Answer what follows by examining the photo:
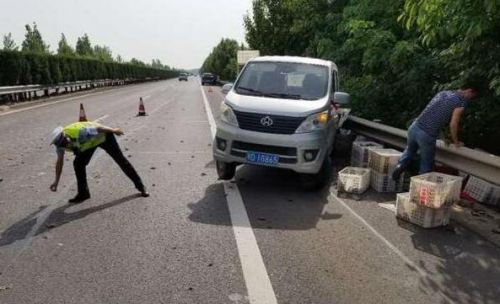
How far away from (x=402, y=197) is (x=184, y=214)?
2.69 m

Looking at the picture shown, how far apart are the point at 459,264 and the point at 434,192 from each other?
1166 mm

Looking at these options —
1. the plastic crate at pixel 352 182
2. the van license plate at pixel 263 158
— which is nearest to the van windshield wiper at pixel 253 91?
the van license plate at pixel 263 158

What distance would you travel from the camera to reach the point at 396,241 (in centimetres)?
565

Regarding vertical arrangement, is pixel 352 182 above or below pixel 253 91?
below

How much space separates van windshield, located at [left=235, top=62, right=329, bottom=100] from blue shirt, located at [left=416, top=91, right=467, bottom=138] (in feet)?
5.71

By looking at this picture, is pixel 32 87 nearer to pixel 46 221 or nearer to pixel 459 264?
pixel 46 221

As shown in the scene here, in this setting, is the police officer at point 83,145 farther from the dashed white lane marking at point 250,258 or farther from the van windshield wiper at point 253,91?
the van windshield wiper at point 253,91

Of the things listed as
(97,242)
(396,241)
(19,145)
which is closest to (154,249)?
(97,242)

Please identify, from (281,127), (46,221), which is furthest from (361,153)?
(46,221)

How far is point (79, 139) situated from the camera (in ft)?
22.2

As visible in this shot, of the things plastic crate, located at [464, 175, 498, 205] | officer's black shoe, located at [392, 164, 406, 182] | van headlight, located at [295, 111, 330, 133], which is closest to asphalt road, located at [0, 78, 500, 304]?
officer's black shoe, located at [392, 164, 406, 182]

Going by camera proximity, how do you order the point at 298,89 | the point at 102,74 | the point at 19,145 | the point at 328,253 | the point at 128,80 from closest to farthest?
the point at 328,253 → the point at 298,89 → the point at 19,145 → the point at 102,74 → the point at 128,80

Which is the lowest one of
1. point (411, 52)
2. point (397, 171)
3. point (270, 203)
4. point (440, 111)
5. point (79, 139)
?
point (270, 203)

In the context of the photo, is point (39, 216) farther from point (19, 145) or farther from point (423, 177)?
point (19, 145)
